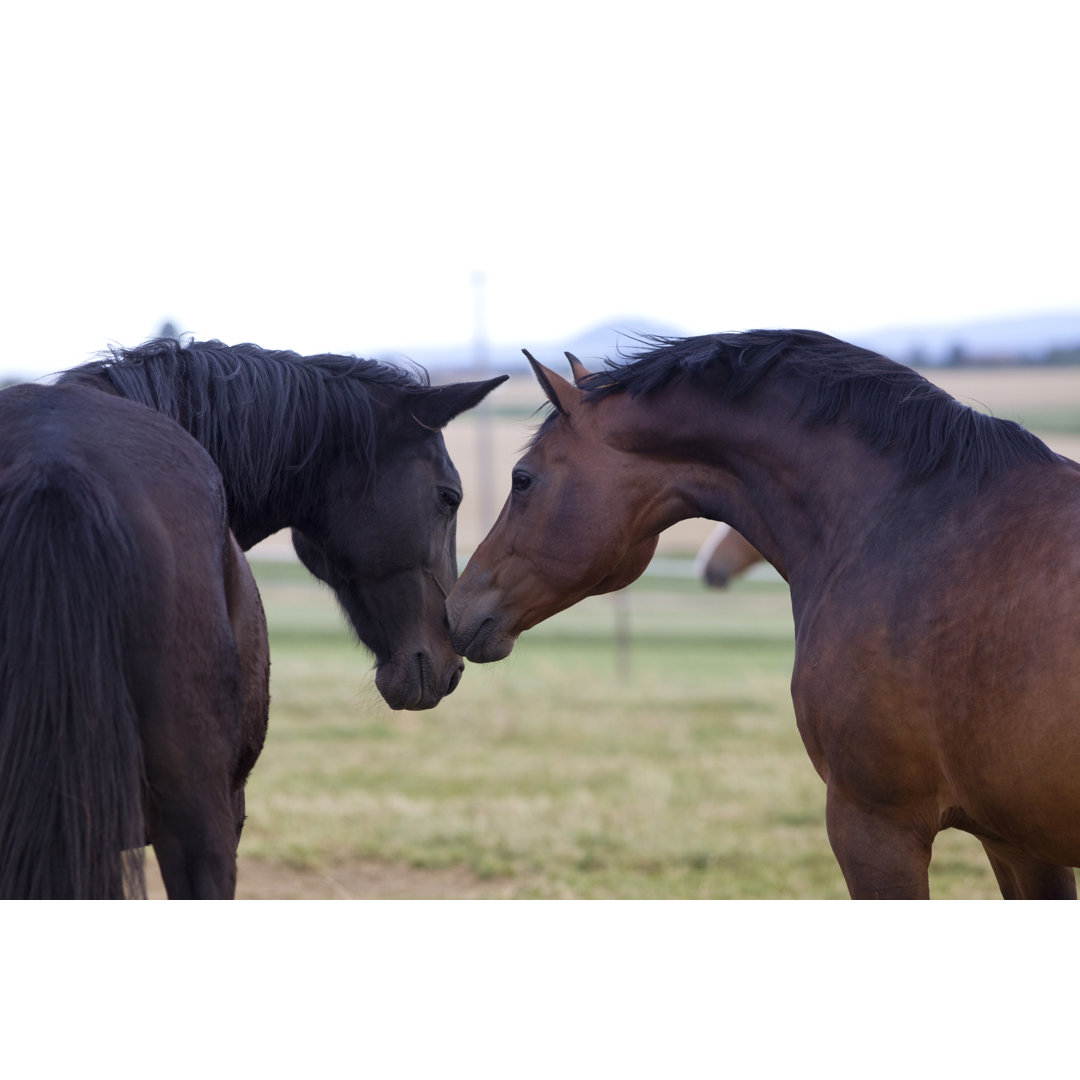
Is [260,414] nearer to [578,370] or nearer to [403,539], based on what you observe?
[403,539]

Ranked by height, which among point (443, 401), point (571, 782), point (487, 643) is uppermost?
point (443, 401)

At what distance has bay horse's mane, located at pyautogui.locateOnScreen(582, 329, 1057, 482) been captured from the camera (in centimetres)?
264

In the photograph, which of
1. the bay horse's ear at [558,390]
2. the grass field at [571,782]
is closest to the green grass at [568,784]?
the grass field at [571,782]

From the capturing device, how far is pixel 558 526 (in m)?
2.96

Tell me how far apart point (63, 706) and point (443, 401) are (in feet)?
5.18

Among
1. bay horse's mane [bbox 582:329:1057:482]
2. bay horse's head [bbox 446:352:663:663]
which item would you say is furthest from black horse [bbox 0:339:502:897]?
bay horse's mane [bbox 582:329:1057:482]

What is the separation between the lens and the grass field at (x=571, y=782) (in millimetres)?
5832

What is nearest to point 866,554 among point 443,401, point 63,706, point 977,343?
point 443,401

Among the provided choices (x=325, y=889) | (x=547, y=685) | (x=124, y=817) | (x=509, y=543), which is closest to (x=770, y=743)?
(x=547, y=685)

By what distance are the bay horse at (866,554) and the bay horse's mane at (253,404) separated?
1.71 feet

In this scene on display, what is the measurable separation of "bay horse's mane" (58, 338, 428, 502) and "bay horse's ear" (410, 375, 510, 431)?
14 cm

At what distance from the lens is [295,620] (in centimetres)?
1809

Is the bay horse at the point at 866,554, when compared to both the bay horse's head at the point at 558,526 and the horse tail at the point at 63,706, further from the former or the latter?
the horse tail at the point at 63,706

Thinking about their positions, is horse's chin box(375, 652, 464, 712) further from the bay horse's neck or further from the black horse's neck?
the bay horse's neck
